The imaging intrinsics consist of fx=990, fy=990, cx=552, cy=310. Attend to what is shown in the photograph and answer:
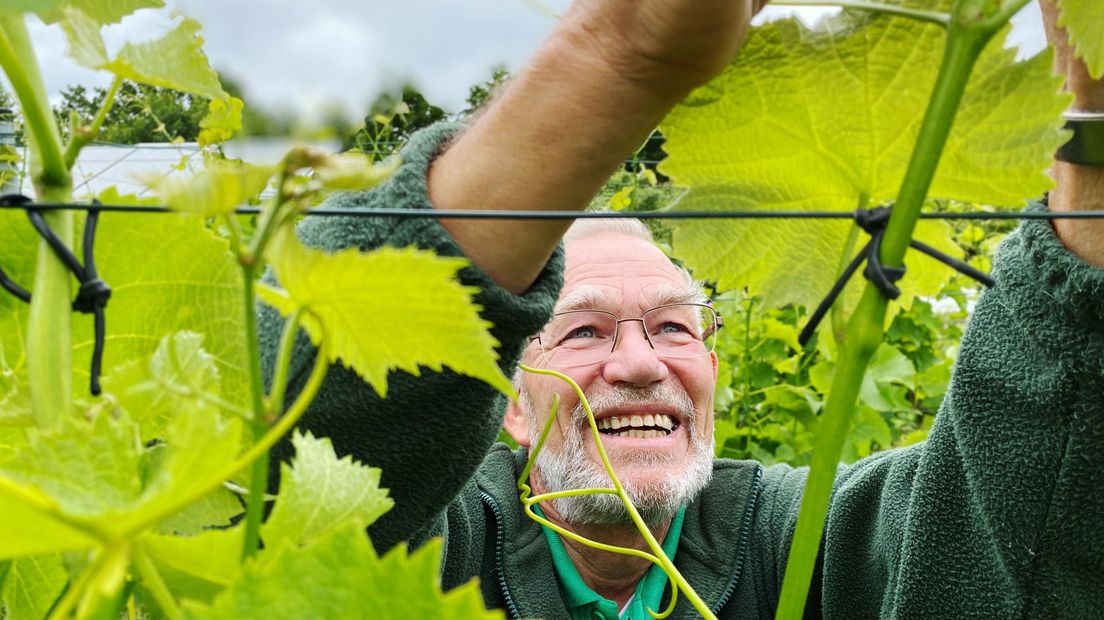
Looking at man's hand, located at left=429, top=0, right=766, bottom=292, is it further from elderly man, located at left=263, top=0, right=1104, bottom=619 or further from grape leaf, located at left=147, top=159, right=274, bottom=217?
grape leaf, located at left=147, top=159, right=274, bottom=217

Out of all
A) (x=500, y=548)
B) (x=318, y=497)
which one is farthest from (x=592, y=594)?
(x=318, y=497)

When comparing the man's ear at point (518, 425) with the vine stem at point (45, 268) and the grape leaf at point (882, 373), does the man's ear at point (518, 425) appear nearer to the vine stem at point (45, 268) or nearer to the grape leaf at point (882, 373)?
the grape leaf at point (882, 373)

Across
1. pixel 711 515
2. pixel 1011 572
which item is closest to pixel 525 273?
pixel 1011 572

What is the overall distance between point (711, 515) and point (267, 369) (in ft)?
3.74

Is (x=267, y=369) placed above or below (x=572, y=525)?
above

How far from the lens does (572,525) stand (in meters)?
1.77

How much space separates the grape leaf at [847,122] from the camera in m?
0.32

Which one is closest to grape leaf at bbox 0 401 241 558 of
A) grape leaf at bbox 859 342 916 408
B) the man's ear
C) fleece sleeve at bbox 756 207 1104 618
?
fleece sleeve at bbox 756 207 1104 618

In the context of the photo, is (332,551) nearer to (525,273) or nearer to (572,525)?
(525,273)

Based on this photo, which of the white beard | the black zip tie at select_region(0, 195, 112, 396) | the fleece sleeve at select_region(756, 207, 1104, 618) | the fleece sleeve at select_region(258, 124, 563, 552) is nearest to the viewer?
the black zip tie at select_region(0, 195, 112, 396)

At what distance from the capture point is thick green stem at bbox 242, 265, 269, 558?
0.65 ft

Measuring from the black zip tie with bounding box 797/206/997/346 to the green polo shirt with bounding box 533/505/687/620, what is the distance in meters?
1.34

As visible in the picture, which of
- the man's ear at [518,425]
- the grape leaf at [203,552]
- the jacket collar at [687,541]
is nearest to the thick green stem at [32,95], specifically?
the grape leaf at [203,552]

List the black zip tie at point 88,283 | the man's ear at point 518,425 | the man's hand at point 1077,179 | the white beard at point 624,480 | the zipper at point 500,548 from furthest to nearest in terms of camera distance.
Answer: the man's ear at point 518,425, the white beard at point 624,480, the zipper at point 500,548, the man's hand at point 1077,179, the black zip tie at point 88,283
